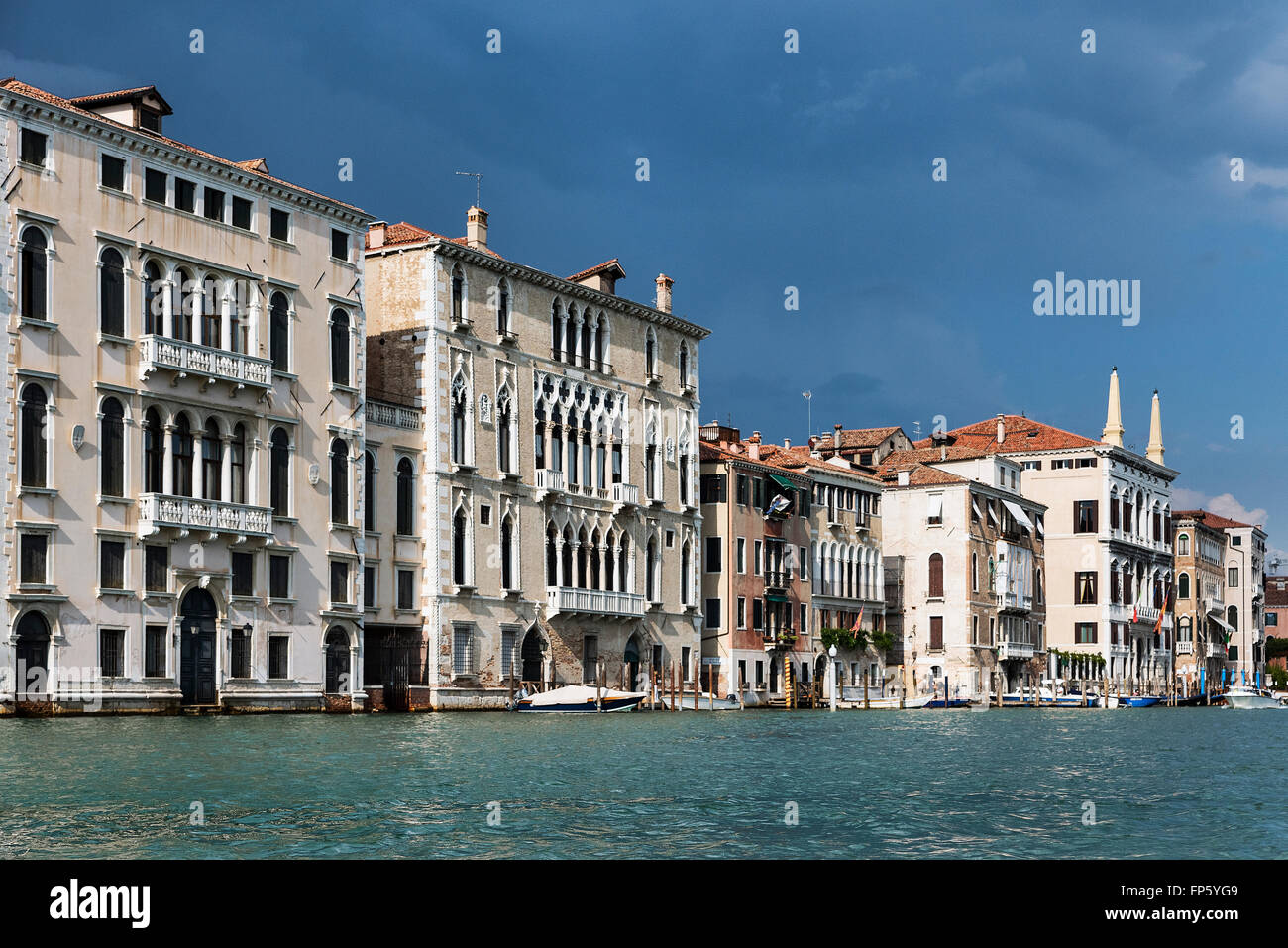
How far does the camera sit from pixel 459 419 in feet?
150

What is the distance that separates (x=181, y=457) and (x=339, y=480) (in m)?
5.27

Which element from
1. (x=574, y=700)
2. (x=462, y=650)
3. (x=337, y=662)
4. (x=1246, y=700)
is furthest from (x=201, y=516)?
(x=1246, y=700)

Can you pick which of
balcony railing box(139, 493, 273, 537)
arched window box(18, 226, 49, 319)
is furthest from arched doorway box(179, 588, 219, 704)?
arched window box(18, 226, 49, 319)

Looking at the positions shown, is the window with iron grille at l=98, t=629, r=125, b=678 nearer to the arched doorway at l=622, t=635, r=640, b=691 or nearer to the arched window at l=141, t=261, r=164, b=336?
the arched window at l=141, t=261, r=164, b=336

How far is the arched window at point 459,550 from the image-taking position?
148 feet

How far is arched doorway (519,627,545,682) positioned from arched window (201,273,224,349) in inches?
552

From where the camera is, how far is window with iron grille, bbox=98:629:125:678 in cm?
3403

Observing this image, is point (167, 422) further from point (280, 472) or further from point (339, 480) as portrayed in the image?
point (339, 480)

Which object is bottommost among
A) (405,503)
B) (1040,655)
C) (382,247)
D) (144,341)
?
(1040,655)

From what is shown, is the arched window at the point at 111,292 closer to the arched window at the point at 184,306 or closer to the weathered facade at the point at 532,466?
the arched window at the point at 184,306

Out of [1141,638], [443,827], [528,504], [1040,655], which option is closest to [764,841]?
[443,827]
